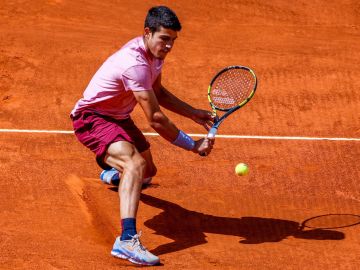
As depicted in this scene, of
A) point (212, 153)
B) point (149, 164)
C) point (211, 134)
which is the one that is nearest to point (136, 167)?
point (211, 134)

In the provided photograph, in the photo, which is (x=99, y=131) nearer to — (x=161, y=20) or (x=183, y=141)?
(x=183, y=141)

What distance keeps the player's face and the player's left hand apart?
2.63 ft

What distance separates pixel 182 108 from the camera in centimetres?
806

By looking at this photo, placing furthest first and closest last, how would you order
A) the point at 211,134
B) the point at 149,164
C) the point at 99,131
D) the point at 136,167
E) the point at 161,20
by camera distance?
the point at 149,164, the point at 99,131, the point at 211,134, the point at 136,167, the point at 161,20

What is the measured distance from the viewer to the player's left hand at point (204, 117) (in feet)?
25.9

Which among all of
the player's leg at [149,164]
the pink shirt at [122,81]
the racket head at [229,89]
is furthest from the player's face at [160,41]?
the player's leg at [149,164]

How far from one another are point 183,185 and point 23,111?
254 cm

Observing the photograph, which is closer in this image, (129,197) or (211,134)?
(129,197)

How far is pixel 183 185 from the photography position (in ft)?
28.7

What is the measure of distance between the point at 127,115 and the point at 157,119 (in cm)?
73

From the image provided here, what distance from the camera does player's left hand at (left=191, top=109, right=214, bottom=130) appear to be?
7.89 metres

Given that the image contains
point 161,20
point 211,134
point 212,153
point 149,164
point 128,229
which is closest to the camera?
point 128,229

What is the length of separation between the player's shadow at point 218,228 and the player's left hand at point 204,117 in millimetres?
910

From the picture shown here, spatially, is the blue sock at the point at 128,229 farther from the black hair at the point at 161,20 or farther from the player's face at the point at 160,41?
the black hair at the point at 161,20
